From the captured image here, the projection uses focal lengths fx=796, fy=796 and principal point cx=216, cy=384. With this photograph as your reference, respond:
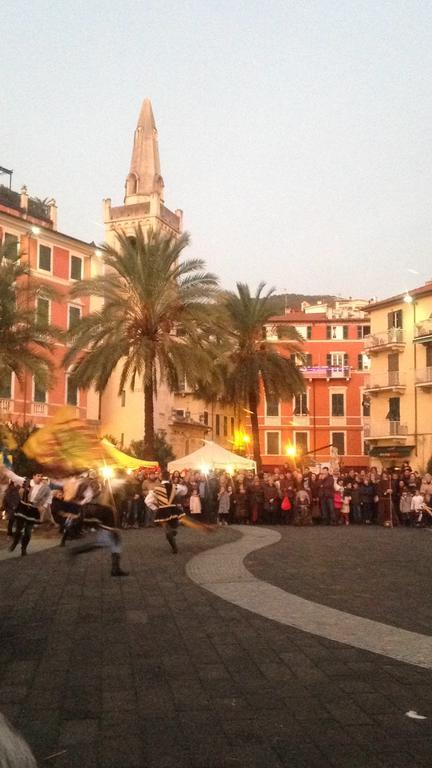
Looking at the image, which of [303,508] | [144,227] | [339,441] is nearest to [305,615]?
[303,508]

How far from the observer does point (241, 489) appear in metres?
28.6

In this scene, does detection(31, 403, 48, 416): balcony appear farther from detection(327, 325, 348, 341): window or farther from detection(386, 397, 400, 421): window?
detection(327, 325, 348, 341): window

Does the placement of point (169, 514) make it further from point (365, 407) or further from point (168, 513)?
point (365, 407)

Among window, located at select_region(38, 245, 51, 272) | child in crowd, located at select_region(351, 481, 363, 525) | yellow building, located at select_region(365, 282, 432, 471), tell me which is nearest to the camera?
child in crowd, located at select_region(351, 481, 363, 525)

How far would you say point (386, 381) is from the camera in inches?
2314

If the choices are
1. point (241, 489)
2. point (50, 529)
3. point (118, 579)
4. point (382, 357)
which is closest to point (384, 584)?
point (118, 579)

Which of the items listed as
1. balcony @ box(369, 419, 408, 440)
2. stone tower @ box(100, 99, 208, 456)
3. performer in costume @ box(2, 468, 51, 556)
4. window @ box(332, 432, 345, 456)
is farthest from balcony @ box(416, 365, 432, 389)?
performer in costume @ box(2, 468, 51, 556)

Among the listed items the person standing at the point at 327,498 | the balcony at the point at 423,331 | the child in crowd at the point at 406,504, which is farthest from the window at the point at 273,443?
the child in crowd at the point at 406,504

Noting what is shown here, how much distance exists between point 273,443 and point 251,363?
37.7m

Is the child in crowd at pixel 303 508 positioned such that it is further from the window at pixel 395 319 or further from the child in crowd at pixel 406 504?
the window at pixel 395 319

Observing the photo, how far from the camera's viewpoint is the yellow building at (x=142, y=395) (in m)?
61.3

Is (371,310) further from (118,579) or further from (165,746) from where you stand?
(165,746)

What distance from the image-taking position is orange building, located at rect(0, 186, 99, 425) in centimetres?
4806

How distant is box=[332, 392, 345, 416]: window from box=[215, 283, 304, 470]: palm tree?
116 feet
